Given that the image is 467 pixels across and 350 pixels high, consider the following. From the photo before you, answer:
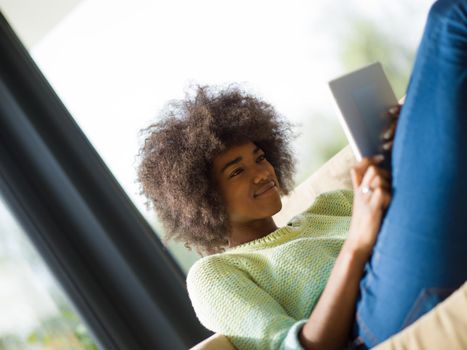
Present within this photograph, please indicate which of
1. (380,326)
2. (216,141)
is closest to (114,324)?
(216,141)

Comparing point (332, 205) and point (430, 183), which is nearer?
point (430, 183)

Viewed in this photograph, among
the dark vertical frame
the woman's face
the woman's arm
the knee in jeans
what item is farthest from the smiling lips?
the dark vertical frame

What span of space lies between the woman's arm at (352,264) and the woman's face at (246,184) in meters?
0.49

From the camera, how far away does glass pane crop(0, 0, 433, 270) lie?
2770 millimetres

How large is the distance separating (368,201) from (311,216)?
0.73 m

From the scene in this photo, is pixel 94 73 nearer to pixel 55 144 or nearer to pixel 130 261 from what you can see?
pixel 55 144

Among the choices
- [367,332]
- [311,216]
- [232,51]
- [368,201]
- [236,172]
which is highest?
[232,51]

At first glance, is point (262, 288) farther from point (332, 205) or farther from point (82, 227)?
point (82, 227)

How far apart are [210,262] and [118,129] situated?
1398mm

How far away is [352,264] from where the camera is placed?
1125 mm

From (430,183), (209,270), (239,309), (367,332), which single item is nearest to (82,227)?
(209,270)

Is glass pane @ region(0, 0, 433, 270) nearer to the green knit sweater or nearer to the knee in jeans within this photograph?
the green knit sweater

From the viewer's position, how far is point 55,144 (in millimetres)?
2514

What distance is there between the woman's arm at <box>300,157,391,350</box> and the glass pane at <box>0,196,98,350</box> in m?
Result: 1.41
